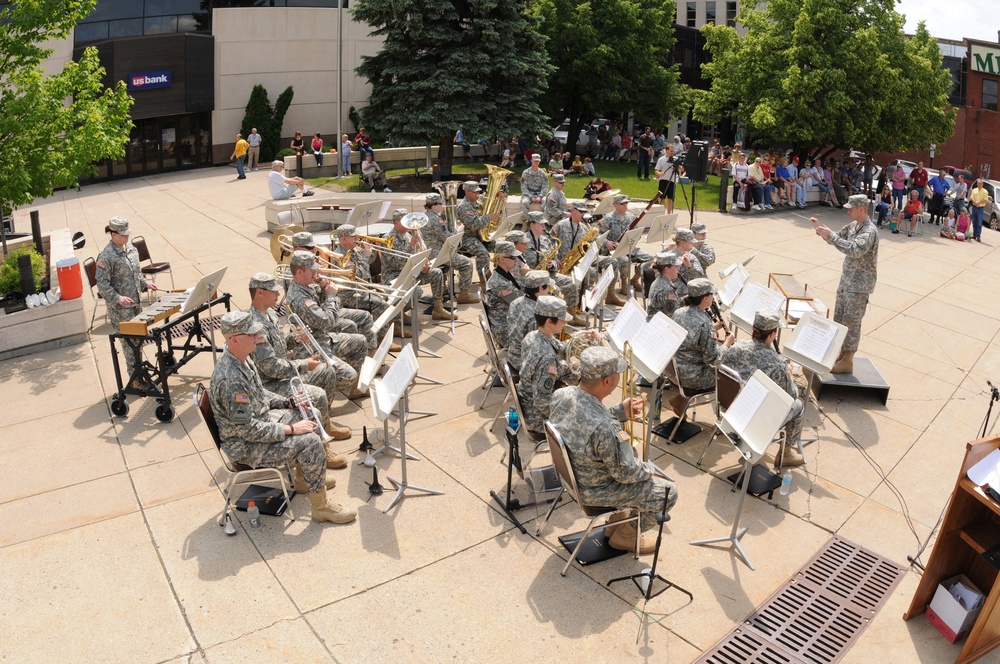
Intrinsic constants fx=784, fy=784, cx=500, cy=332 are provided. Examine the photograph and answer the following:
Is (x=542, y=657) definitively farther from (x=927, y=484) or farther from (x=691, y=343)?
(x=927, y=484)

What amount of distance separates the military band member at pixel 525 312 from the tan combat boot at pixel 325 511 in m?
2.43

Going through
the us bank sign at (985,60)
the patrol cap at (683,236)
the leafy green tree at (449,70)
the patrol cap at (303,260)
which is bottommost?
the patrol cap at (303,260)

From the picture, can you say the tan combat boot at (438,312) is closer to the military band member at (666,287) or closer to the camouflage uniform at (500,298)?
the camouflage uniform at (500,298)

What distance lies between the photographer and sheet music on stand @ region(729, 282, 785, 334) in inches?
351

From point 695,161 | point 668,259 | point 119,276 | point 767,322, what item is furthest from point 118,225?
point 695,161

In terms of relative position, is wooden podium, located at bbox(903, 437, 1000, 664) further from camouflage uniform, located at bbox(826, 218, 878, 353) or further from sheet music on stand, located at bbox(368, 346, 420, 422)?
camouflage uniform, located at bbox(826, 218, 878, 353)

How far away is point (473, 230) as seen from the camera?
1264 cm

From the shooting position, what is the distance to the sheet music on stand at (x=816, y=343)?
307 inches

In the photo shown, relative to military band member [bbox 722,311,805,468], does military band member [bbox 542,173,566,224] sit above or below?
above

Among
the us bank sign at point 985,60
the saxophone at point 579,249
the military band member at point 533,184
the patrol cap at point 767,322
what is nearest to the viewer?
the patrol cap at point 767,322

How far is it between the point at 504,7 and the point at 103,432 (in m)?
17.0

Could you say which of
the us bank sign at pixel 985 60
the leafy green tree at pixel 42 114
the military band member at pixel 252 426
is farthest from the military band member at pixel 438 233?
the us bank sign at pixel 985 60

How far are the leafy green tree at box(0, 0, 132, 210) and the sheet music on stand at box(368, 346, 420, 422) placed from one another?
7879mm

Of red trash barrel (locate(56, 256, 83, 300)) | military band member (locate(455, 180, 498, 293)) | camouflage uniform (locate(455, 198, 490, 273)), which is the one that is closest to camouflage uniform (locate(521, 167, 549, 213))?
military band member (locate(455, 180, 498, 293))
